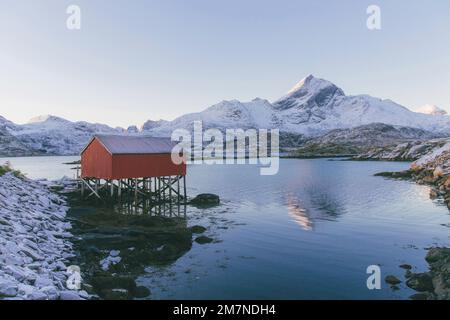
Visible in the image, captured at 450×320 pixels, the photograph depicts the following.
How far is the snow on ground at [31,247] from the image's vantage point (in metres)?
14.5

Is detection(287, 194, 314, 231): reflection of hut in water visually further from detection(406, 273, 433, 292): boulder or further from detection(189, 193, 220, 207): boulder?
detection(406, 273, 433, 292): boulder

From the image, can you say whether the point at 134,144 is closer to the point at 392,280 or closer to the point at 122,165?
the point at 122,165

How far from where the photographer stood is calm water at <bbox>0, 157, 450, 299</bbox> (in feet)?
62.3

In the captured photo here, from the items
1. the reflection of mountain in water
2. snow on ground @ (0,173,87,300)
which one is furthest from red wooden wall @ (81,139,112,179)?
the reflection of mountain in water

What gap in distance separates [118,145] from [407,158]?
372 ft

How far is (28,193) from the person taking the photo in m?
35.0

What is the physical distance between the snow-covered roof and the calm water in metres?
7.84

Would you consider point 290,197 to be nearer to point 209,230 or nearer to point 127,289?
point 209,230

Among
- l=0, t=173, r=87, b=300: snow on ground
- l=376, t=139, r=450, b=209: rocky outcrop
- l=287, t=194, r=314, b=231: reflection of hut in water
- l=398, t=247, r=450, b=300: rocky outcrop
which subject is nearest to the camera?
l=0, t=173, r=87, b=300: snow on ground

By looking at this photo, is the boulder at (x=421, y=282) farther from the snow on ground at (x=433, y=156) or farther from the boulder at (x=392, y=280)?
the snow on ground at (x=433, y=156)

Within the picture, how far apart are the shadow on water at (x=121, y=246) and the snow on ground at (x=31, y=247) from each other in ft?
3.96

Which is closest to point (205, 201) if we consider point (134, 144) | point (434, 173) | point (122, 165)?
point (134, 144)
